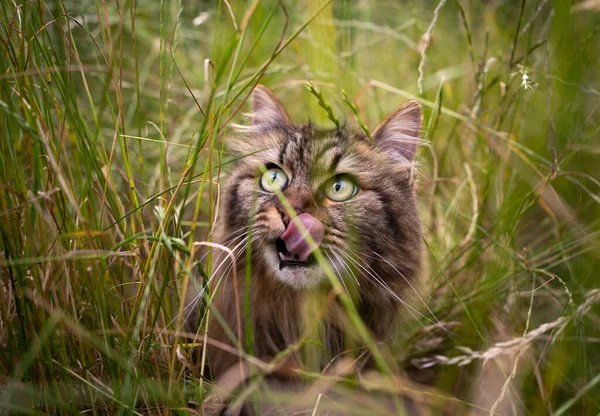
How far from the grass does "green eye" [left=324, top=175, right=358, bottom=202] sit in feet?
0.80

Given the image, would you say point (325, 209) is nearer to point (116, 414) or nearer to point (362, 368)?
point (362, 368)

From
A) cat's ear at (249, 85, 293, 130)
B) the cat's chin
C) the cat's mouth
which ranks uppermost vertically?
cat's ear at (249, 85, 293, 130)

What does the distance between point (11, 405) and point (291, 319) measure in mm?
892

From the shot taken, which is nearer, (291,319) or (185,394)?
(185,394)

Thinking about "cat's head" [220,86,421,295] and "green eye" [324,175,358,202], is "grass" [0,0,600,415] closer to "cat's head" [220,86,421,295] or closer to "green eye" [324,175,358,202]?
"cat's head" [220,86,421,295]

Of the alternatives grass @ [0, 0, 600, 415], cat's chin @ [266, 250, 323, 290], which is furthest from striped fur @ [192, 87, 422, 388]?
grass @ [0, 0, 600, 415]

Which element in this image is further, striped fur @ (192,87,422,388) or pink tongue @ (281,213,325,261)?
striped fur @ (192,87,422,388)

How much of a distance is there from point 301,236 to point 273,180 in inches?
13.1

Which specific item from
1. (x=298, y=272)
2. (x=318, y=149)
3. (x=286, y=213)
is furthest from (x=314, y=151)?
(x=298, y=272)

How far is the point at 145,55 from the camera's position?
3.66 meters

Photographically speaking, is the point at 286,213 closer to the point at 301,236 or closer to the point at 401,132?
the point at 301,236

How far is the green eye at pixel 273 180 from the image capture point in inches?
63.4

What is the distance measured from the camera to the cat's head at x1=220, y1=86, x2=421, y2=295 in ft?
4.75

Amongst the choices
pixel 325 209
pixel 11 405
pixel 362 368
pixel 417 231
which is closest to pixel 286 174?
pixel 325 209
